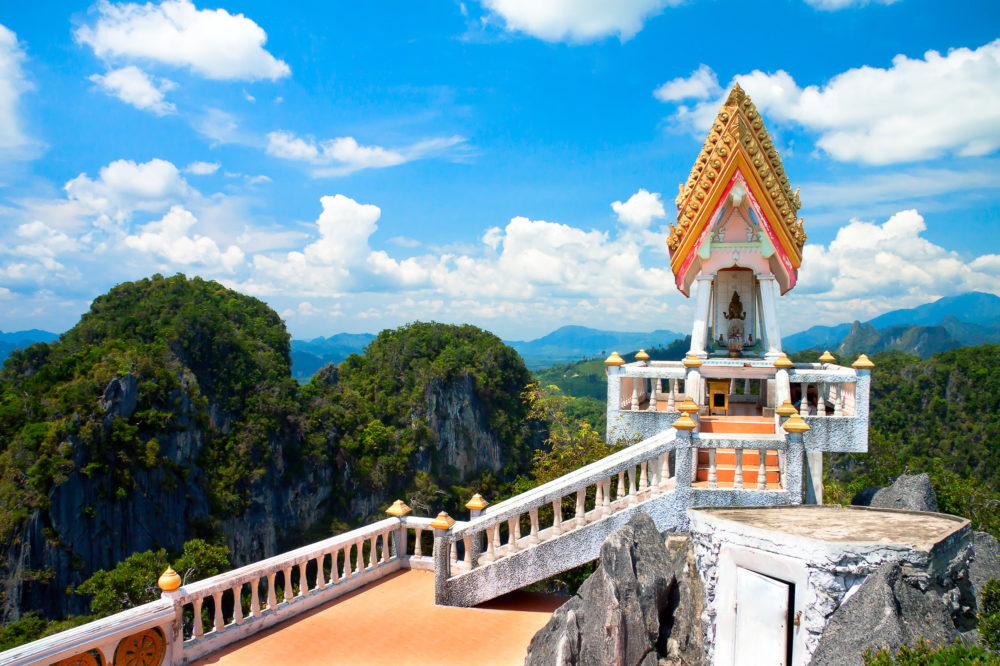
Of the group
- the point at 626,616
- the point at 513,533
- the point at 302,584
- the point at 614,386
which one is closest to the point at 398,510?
the point at 302,584

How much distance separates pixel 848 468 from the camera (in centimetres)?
4303

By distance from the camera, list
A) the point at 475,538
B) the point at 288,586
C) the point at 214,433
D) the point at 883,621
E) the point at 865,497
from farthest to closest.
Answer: the point at 214,433 < the point at 865,497 < the point at 475,538 < the point at 288,586 < the point at 883,621

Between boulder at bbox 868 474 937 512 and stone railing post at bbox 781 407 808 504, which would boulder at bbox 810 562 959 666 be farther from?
boulder at bbox 868 474 937 512

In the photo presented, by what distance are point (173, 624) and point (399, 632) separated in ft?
8.57

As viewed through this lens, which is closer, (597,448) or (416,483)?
(597,448)

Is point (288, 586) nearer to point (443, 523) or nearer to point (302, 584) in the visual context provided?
point (302, 584)

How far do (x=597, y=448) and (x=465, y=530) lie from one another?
6.32 metres

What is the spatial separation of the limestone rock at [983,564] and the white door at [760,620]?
1.97m

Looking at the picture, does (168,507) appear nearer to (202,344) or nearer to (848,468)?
(202,344)

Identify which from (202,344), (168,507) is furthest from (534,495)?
(202,344)

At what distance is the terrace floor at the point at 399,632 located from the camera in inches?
304

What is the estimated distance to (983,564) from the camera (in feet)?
22.7

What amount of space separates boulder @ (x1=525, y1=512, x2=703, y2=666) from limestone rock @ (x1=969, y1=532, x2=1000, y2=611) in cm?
263

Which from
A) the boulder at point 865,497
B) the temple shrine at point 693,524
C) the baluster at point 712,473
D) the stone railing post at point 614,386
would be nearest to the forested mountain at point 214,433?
the temple shrine at point 693,524
